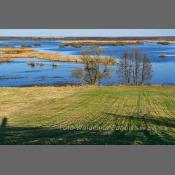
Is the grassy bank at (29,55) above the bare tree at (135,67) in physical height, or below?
above

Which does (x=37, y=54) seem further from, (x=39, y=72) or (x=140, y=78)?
(x=140, y=78)

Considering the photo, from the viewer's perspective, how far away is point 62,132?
1538 centimetres

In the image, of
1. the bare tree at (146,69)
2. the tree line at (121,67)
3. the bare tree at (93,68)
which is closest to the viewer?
the bare tree at (146,69)

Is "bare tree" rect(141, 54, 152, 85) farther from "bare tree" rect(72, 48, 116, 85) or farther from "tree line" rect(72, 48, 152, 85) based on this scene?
"bare tree" rect(72, 48, 116, 85)

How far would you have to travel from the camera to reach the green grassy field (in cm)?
1521

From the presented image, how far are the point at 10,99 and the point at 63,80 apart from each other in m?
2.39

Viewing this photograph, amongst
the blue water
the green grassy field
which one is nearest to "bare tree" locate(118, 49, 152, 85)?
the blue water

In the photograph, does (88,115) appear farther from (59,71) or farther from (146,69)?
(146,69)

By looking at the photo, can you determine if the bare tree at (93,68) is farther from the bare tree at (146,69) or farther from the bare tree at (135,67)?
the bare tree at (146,69)

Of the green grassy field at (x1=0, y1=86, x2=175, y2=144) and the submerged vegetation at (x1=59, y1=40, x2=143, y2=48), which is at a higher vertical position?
the submerged vegetation at (x1=59, y1=40, x2=143, y2=48)

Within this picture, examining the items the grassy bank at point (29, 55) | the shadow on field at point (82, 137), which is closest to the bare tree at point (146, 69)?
the shadow on field at point (82, 137)

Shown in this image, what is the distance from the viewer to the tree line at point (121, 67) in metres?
16.4

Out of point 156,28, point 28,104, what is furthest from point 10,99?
point 156,28

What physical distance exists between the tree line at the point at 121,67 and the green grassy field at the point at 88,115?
388 millimetres
